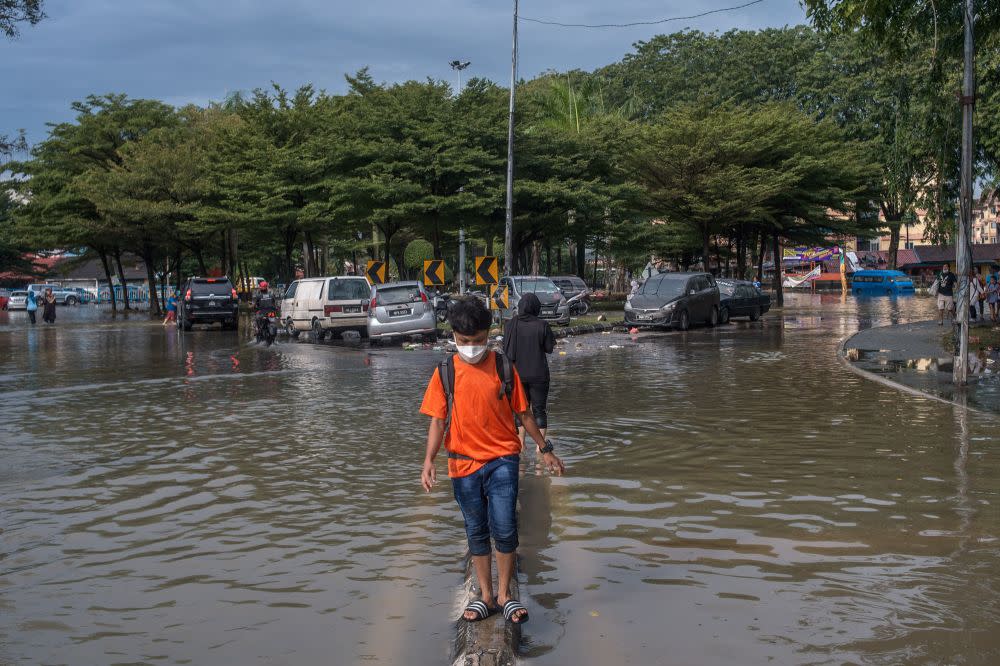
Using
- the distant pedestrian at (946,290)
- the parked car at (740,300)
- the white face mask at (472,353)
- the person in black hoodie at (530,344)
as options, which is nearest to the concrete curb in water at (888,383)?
the person in black hoodie at (530,344)

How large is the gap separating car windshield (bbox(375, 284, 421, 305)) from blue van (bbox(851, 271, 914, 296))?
48.2 m

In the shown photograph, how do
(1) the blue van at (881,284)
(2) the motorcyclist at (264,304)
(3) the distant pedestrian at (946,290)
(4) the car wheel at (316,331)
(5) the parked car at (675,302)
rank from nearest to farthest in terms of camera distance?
(2) the motorcyclist at (264,304) → (3) the distant pedestrian at (946,290) → (4) the car wheel at (316,331) → (5) the parked car at (675,302) → (1) the blue van at (881,284)

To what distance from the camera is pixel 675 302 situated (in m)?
32.4

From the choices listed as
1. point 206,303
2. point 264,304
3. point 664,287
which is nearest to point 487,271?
point 264,304

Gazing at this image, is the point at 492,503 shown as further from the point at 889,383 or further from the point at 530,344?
the point at 889,383

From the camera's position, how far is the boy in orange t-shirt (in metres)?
5.26

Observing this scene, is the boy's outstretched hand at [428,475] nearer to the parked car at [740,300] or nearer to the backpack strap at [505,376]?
the backpack strap at [505,376]

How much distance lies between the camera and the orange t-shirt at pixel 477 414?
5.31 m

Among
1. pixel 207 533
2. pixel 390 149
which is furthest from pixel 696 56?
pixel 207 533

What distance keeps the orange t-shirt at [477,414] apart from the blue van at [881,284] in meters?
67.5

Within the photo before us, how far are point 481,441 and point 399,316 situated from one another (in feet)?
74.5

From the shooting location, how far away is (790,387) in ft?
52.5

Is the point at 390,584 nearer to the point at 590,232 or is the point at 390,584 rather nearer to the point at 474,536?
the point at 474,536

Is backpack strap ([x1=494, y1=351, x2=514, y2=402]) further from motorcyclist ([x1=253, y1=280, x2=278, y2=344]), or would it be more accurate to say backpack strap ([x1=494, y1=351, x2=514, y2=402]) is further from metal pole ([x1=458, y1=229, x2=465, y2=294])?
metal pole ([x1=458, y1=229, x2=465, y2=294])
